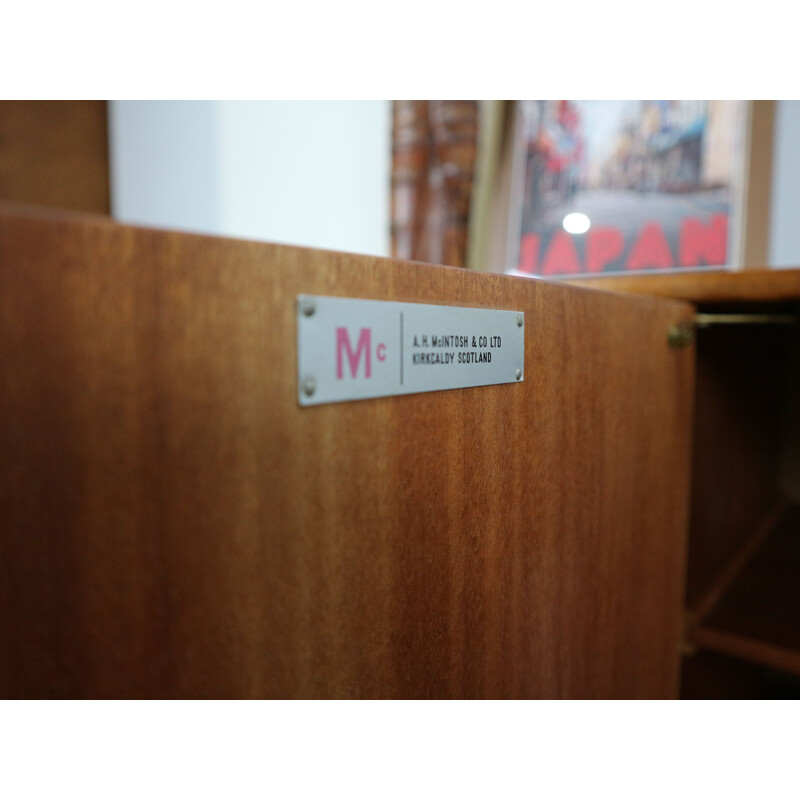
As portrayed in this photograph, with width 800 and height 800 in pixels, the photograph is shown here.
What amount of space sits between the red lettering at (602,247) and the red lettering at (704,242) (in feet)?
0.41

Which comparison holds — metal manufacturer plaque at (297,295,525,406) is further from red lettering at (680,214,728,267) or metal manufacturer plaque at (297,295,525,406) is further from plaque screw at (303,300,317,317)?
red lettering at (680,214,728,267)

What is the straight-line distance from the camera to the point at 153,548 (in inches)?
9.1

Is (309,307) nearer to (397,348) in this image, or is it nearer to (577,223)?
(397,348)

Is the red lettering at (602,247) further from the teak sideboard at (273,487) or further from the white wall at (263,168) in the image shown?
the teak sideboard at (273,487)

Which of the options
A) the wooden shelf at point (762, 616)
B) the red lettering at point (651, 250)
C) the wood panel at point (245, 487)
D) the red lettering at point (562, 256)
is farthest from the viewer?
the red lettering at point (562, 256)

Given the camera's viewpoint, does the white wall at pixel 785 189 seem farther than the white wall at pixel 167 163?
No

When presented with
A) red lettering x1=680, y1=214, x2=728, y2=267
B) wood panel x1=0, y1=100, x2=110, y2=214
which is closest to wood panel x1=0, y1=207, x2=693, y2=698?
red lettering x1=680, y1=214, x2=728, y2=267

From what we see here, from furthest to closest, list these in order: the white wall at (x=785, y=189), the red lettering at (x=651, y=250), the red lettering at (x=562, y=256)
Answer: the red lettering at (x=562, y=256)
the red lettering at (x=651, y=250)
the white wall at (x=785, y=189)

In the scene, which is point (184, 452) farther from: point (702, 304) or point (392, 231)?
point (392, 231)

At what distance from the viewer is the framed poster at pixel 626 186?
126 cm

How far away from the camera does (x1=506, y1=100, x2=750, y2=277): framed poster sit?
4.14 feet

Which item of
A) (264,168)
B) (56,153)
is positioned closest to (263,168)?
(264,168)

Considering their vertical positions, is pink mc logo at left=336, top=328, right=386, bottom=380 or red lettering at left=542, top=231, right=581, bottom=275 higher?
red lettering at left=542, top=231, right=581, bottom=275

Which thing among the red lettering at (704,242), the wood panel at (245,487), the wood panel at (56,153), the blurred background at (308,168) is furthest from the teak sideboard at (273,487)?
the wood panel at (56,153)
